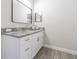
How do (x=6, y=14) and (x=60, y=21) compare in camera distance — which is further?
(x=60, y=21)

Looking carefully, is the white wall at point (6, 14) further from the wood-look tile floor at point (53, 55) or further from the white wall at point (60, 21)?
the white wall at point (60, 21)

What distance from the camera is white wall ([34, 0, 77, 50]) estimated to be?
273 cm

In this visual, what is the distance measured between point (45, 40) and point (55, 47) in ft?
1.82

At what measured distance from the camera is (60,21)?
2957 mm

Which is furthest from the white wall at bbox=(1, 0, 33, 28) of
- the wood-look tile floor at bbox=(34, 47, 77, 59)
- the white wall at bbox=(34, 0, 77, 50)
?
the white wall at bbox=(34, 0, 77, 50)

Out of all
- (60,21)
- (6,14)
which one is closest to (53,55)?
(60,21)

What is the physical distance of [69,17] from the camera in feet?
9.12

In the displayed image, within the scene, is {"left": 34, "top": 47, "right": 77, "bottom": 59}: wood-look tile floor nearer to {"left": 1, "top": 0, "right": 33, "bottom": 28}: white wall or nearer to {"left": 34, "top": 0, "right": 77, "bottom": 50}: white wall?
{"left": 34, "top": 0, "right": 77, "bottom": 50}: white wall

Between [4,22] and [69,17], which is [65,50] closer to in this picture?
[69,17]

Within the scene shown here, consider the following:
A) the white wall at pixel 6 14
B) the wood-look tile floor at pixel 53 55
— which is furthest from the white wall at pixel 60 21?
the white wall at pixel 6 14

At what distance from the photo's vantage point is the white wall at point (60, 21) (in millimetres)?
2729

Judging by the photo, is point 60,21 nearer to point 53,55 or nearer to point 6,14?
point 53,55

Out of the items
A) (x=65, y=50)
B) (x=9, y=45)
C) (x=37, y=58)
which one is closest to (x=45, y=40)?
(x=65, y=50)

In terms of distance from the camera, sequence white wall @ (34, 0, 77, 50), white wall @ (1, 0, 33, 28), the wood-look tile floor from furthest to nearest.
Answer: white wall @ (34, 0, 77, 50) < the wood-look tile floor < white wall @ (1, 0, 33, 28)
